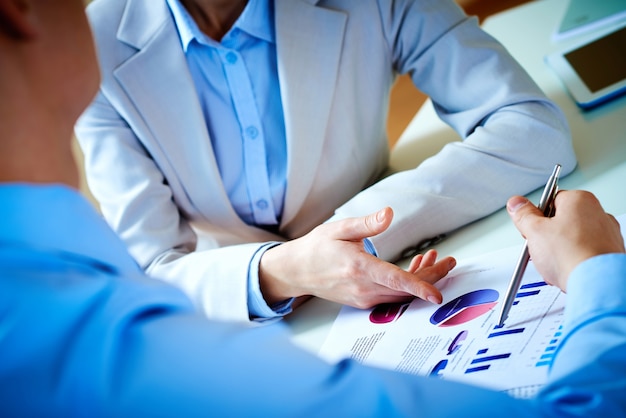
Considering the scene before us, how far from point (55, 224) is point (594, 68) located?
1115 mm

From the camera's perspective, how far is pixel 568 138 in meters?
1.06

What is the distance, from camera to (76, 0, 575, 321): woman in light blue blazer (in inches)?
42.0

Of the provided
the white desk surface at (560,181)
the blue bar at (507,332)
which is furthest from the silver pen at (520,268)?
the white desk surface at (560,181)

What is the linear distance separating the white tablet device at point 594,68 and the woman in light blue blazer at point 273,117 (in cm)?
15

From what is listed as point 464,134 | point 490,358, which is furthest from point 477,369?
point 464,134

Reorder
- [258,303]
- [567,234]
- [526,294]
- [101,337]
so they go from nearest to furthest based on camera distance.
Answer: [101,337], [567,234], [526,294], [258,303]

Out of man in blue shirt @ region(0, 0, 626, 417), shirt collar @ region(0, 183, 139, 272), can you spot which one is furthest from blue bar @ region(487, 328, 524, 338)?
shirt collar @ region(0, 183, 139, 272)

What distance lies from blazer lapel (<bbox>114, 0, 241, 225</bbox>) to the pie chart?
1.69 ft

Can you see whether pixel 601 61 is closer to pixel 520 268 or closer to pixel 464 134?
pixel 464 134

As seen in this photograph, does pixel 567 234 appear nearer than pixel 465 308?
Yes

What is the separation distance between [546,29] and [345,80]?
28.0 inches

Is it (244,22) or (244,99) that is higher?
(244,22)

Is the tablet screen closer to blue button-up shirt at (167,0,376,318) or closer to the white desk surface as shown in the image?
the white desk surface

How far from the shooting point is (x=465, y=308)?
81cm
